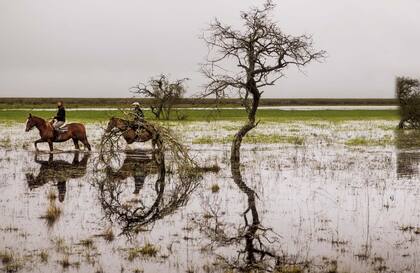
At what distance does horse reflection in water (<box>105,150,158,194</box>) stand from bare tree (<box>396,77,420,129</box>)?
1150 inches

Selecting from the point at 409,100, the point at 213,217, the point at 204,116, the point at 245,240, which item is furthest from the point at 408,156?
the point at 204,116

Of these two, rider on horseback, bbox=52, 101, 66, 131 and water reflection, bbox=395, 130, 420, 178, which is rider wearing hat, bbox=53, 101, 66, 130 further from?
water reflection, bbox=395, 130, 420, 178

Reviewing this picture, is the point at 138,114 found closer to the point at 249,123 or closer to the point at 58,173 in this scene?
the point at 58,173

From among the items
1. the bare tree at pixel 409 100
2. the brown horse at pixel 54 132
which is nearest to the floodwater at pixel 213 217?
the brown horse at pixel 54 132

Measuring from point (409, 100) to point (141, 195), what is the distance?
3687cm

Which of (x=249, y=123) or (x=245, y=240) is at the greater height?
(x=249, y=123)

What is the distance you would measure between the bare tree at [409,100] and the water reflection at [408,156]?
977 centimetres

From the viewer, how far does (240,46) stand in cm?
2219

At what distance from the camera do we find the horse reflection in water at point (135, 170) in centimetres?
1762

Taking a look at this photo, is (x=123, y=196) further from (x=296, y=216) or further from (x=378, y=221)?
(x=378, y=221)

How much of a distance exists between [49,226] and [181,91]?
52.3 meters

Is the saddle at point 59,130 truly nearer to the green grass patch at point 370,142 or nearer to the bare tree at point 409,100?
the green grass patch at point 370,142

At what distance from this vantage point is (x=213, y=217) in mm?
12539

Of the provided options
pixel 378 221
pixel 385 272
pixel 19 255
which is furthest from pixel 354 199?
pixel 19 255
